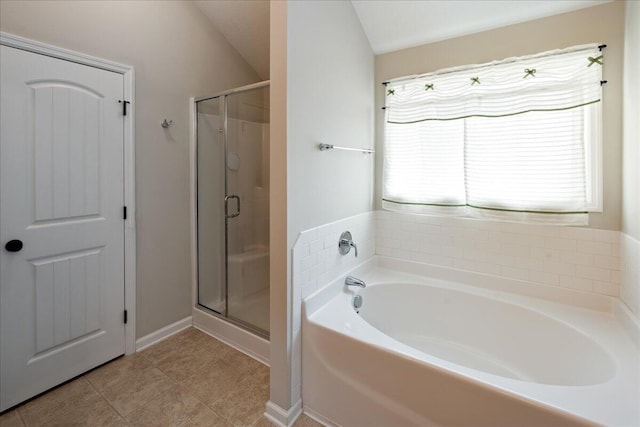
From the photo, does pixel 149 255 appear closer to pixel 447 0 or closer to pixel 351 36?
pixel 351 36

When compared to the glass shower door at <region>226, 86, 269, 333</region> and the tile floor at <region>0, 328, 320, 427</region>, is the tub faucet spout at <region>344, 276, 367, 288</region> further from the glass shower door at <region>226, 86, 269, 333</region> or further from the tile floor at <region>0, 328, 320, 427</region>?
the tile floor at <region>0, 328, 320, 427</region>

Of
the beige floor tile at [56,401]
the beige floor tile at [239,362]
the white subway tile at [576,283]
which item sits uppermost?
the white subway tile at [576,283]

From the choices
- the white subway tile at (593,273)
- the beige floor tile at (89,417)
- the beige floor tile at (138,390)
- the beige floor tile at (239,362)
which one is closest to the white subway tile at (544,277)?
the white subway tile at (593,273)

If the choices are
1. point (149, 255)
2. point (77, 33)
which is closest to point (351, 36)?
point (77, 33)

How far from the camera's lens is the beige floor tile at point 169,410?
5.12 ft

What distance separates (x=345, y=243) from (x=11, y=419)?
2130 millimetres

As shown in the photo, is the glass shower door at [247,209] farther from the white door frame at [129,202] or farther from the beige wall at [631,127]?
the beige wall at [631,127]

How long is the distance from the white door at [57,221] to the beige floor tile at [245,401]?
100cm

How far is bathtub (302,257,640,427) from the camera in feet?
3.57

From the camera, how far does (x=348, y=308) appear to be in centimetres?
172

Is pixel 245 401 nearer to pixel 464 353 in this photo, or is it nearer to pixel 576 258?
pixel 464 353

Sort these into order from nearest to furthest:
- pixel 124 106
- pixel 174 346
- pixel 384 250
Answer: pixel 124 106
pixel 174 346
pixel 384 250

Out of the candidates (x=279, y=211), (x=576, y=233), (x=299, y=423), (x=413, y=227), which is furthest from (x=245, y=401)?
(x=576, y=233)

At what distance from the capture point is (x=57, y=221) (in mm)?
1792
